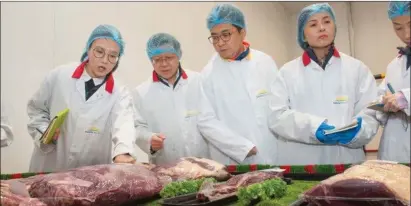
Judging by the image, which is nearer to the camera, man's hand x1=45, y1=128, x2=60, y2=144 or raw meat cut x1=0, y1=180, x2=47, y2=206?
raw meat cut x1=0, y1=180, x2=47, y2=206

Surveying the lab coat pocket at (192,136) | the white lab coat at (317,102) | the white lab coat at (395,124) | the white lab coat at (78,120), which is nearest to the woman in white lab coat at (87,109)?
the white lab coat at (78,120)

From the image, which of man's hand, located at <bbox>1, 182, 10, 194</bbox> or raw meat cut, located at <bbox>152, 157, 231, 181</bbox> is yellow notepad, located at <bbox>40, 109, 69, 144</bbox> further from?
man's hand, located at <bbox>1, 182, 10, 194</bbox>

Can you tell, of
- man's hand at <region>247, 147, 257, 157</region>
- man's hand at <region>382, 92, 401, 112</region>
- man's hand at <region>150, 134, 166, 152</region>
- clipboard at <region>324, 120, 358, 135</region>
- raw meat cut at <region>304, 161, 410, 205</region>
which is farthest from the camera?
man's hand at <region>150, 134, 166, 152</region>

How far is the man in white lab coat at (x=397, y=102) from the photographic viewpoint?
2.36 feet

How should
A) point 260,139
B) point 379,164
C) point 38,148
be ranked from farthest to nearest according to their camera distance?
point 260,139
point 38,148
point 379,164

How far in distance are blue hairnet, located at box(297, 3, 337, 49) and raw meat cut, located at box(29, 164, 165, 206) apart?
0.75 meters

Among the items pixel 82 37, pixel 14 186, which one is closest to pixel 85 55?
pixel 82 37

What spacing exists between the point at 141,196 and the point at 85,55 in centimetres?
97

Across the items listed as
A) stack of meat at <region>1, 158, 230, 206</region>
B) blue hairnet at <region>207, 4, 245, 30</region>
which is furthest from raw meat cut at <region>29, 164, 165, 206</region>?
blue hairnet at <region>207, 4, 245, 30</region>

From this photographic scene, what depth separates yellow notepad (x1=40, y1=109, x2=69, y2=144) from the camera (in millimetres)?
1623

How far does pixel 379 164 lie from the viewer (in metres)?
0.89

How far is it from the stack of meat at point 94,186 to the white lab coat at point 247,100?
613mm

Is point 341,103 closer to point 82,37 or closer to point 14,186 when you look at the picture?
point 14,186

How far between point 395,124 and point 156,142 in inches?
45.6
